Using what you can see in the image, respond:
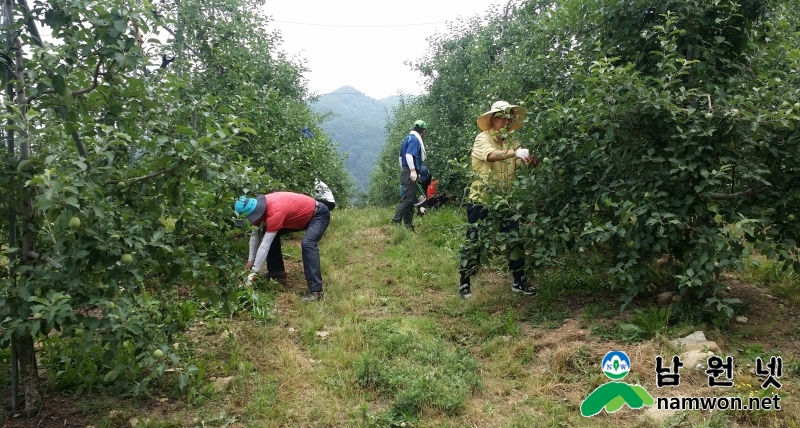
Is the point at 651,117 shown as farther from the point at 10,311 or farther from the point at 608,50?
the point at 10,311

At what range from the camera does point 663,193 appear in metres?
3.55

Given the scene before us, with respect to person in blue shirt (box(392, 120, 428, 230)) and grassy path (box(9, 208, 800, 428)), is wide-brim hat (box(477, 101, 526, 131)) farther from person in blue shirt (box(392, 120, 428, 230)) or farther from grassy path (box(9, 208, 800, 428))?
person in blue shirt (box(392, 120, 428, 230))

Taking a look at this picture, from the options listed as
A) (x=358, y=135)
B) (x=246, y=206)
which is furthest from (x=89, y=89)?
(x=358, y=135)

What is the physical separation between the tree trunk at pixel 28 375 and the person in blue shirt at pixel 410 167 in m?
5.50

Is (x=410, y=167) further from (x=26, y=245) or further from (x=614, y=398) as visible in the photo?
(x=26, y=245)

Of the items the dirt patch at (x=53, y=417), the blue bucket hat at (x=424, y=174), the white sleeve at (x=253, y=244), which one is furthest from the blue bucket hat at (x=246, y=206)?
the blue bucket hat at (x=424, y=174)

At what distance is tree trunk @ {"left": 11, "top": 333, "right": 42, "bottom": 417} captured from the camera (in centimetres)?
285

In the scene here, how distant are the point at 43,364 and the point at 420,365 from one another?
2.41 meters

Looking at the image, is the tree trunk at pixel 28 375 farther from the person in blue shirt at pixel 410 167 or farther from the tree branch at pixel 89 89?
the person in blue shirt at pixel 410 167

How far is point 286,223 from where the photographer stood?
→ 17.3ft

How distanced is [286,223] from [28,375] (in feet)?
8.81

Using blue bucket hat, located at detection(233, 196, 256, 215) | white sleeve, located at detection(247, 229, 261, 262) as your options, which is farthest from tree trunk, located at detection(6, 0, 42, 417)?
white sleeve, located at detection(247, 229, 261, 262)

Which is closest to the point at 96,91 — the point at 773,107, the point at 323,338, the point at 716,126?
the point at 323,338

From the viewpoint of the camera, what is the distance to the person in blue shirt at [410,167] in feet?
25.7
